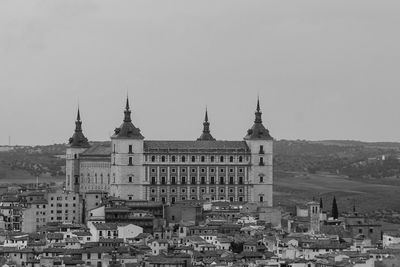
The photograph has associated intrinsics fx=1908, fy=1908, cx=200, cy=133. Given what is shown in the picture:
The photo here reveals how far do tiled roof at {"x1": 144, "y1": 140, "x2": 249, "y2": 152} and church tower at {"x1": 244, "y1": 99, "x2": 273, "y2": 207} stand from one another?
91cm

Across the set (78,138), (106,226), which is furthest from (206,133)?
(106,226)

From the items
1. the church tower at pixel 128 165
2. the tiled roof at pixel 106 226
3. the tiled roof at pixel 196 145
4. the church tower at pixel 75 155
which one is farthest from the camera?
the church tower at pixel 75 155

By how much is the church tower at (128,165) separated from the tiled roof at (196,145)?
3.66 feet

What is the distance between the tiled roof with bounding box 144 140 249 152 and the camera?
156 m

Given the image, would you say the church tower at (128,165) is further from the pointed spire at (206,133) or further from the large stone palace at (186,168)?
the pointed spire at (206,133)

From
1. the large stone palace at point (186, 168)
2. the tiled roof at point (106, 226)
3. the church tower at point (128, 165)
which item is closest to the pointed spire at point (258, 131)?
the large stone palace at point (186, 168)

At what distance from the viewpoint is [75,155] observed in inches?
6447

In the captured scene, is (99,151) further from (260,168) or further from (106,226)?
(106,226)

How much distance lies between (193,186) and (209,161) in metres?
2.45

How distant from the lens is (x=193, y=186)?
6147 inches

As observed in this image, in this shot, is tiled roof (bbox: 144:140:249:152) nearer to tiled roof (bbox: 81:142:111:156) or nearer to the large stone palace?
the large stone palace

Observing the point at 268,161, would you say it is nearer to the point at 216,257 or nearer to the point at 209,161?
the point at 209,161

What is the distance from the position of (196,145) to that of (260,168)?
5609 millimetres

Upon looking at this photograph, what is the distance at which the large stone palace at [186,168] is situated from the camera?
155000 millimetres
